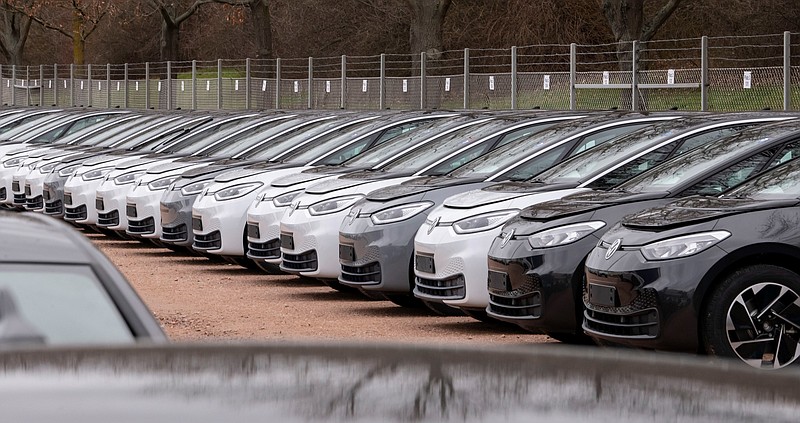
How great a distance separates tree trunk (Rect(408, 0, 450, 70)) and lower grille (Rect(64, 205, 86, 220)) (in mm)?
18071

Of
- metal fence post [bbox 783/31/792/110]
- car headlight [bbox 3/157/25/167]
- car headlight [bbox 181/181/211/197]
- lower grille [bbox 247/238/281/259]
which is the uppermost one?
metal fence post [bbox 783/31/792/110]

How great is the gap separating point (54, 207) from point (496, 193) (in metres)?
10.1

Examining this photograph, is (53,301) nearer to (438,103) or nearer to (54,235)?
(54,235)


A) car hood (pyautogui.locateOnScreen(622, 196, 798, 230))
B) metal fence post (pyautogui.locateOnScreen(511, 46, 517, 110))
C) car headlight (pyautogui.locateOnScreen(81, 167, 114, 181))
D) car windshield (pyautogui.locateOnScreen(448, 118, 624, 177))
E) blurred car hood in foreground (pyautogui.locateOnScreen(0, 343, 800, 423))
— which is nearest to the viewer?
blurred car hood in foreground (pyautogui.locateOnScreen(0, 343, 800, 423))

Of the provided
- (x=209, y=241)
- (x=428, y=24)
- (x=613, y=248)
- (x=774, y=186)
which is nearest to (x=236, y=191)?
(x=209, y=241)

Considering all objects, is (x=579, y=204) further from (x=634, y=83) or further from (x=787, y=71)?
(x=634, y=83)

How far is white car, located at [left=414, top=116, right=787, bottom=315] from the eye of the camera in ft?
29.7

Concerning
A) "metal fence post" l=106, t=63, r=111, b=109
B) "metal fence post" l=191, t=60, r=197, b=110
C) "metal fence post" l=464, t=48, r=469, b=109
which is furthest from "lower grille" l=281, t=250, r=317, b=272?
"metal fence post" l=106, t=63, r=111, b=109

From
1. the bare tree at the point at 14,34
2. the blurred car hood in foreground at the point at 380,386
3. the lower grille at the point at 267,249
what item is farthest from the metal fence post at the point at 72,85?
the blurred car hood in foreground at the point at 380,386

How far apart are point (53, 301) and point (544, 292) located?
4.78 metres

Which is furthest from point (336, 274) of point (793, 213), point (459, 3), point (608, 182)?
point (459, 3)

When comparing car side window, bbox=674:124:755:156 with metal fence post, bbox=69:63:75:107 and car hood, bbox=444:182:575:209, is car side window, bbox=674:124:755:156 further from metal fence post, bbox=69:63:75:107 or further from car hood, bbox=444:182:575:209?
metal fence post, bbox=69:63:75:107

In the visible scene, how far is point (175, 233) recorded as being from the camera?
14.2 meters

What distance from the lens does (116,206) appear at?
16047 mm
